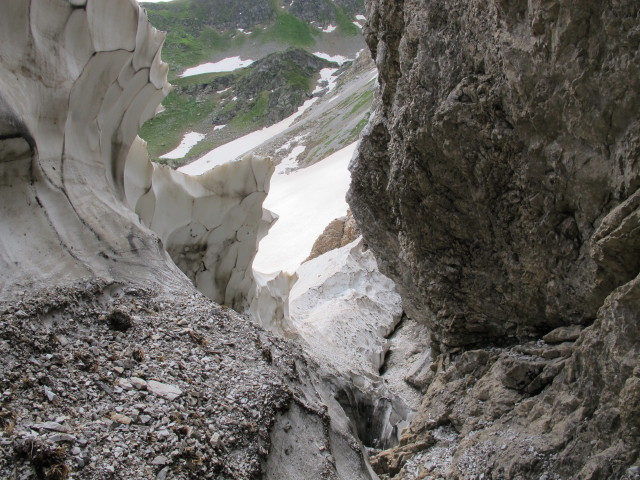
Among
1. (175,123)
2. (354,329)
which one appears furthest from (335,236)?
(175,123)

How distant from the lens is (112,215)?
16.8 ft

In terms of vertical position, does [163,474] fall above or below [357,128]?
above

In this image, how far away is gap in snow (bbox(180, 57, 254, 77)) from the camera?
87119mm

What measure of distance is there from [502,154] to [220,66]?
303ft

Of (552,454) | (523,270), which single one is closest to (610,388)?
(552,454)

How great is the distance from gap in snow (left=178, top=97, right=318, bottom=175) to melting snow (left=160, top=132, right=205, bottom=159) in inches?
A: 148

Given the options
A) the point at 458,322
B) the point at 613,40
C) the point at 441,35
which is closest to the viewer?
the point at 613,40

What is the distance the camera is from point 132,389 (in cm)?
360

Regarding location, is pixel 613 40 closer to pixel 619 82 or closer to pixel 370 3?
pixel 619 82

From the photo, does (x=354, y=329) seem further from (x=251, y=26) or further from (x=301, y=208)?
(x=251, y=26)

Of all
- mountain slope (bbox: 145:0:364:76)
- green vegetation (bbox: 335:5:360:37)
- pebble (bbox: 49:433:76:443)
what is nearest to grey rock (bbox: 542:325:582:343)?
pebble (bbox: 49:433:76:443)

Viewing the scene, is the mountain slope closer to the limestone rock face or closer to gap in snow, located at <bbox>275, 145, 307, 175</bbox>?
gap in snow, located at <bbox>275, 145, 307, 175</bbox>

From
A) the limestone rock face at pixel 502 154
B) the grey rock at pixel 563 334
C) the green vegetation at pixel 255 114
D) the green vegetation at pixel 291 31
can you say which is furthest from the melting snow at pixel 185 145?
the grey rock at pixel 563 334

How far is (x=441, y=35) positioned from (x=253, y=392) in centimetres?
350
